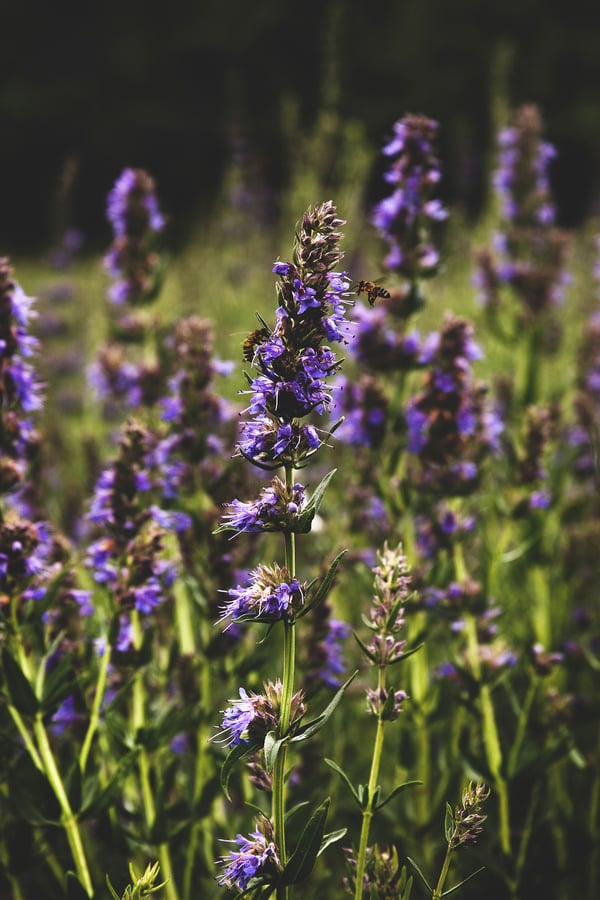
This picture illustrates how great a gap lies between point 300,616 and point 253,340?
602 mm

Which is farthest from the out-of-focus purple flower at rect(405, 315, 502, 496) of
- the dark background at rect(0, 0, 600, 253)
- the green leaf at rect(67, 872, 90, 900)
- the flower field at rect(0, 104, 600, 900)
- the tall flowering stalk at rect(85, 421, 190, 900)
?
the dark background at rect(0, 0, 600, 253)

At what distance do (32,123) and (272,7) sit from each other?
6251mm

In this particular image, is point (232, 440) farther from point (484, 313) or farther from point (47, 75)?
point (47, 75)

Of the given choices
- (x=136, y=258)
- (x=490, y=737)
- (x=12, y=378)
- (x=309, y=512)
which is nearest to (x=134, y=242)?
(x=136, y=258)

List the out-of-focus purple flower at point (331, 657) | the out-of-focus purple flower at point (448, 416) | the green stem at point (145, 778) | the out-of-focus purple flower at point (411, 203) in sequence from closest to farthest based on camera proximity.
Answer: the green stem at point (145, 778)
the out-of-focus purple flower at point (331, 657)
the out-of-focus purple flower at point (448, 416)
the out-of-focus purple flower at point (411, 203)

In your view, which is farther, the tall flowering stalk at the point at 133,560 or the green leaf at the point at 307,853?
the tall flowering stalk at the point at 133,560

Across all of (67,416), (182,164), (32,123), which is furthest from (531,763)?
(32,123)

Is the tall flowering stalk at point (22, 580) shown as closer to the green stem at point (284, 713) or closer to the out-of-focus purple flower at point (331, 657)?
the green stem at point (284, 713)

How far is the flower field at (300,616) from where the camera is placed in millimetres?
1681

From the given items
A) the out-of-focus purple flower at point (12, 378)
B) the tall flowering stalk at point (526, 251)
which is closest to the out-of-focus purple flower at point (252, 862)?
the out-of-focus purple flower at point (12, 378)

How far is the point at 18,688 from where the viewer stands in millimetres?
2121

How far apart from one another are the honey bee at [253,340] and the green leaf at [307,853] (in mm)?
972

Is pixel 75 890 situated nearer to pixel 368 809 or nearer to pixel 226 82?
pixel 368 809

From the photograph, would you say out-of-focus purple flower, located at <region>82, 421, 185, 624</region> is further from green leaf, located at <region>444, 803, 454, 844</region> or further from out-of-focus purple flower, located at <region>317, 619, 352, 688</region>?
green leaf, located at <region>444, 803, 454, 844</region>
